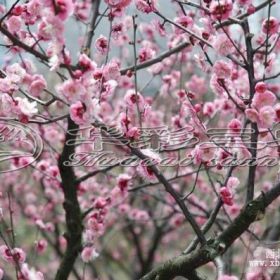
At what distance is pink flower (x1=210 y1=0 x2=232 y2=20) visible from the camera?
2.00 m

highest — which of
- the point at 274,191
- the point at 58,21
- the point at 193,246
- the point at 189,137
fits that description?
the point at 58,21

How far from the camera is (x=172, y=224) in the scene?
213 inches

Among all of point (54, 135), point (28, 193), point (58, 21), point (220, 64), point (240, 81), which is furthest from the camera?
point (28, 193)

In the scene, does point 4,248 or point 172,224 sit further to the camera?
point 172,224

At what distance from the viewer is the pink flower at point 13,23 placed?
2399 millimetres

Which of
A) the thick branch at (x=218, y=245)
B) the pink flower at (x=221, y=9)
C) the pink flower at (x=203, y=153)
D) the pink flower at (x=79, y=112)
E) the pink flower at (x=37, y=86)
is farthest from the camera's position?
the pink flower at (x=203, y=153)

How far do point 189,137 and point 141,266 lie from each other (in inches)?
126

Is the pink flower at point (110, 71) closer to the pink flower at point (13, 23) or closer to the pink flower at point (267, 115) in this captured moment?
the pink flower at point (13, 23)

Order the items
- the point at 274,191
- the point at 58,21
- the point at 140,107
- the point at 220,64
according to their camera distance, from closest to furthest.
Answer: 1. the point at 58,21
2. the point at 274,191
3. the point at 220,64
4. the point at 140,107

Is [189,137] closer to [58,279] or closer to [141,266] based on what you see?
[58,279]

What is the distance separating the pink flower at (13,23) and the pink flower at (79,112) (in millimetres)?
Answer: 750

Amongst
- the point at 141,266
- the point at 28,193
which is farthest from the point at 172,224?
the point at 28,193

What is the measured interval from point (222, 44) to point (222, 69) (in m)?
0.11

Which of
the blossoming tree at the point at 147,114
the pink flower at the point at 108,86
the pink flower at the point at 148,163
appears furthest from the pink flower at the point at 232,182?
the pink flower at the point at 108,86
